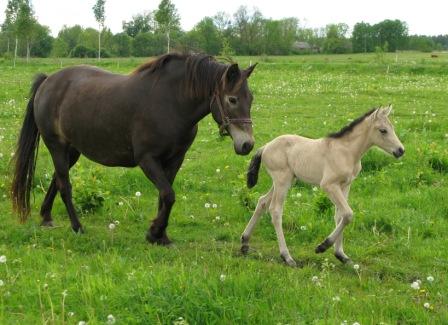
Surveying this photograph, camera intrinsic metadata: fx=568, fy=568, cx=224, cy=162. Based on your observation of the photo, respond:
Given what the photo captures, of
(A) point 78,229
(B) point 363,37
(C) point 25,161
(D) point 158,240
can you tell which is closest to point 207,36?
(B) point 363,37

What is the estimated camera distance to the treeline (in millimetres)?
68938

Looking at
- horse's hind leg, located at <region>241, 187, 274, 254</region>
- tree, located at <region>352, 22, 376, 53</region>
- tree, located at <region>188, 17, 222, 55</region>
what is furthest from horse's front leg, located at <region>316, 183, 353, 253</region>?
tree, located at <region>352, 22, 376, 53</region>

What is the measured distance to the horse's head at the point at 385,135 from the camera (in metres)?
6.39

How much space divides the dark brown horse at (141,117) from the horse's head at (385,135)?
145 centimetres

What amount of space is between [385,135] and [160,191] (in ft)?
9.25

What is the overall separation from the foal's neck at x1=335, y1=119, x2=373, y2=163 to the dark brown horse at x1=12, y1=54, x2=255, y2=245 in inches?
46.9

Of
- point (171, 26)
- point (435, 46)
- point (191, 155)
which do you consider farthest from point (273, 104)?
point (435, 46)

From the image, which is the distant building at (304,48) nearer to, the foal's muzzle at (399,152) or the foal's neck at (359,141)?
the foal's neck at (359,141)

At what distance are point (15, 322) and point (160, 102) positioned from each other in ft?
11.3

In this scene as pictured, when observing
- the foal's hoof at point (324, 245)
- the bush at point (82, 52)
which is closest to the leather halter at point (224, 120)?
the foal's hoof at point (324, 245)

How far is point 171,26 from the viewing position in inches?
2427

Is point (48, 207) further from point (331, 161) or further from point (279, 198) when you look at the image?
point (331, 161)

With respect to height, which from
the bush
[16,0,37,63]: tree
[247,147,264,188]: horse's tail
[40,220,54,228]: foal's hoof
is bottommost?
[40,220,54,228]: foal's hoof

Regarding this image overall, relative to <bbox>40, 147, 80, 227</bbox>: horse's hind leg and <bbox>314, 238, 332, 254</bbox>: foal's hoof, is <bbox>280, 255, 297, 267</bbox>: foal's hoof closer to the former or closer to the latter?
<bbox>314, 238, 332, 254</bbox>: foal's hoof
